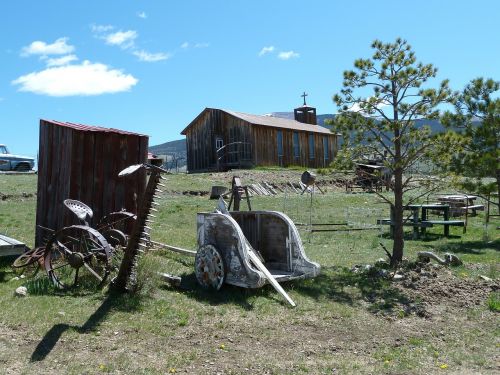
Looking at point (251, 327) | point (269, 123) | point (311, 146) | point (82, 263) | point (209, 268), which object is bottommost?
point (251, 327)

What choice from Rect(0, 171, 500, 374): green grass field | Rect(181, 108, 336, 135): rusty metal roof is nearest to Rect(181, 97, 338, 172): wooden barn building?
Rect(181, 108, 336, 135): rusty metal roof

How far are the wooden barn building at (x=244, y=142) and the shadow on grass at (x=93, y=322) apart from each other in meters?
29.9

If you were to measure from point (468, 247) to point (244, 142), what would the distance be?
25.6 meters

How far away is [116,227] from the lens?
9766 millimetres

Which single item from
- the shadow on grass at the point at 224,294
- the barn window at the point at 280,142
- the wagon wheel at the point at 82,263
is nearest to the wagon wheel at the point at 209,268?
the shadow on grass at the point at 224,294

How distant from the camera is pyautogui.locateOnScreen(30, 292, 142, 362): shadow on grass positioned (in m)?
5.49

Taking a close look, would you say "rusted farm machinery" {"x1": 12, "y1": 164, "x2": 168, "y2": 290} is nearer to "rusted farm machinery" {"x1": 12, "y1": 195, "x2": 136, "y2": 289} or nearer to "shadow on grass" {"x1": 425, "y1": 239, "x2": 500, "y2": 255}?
"rusted farm machinery" {"x1": 12, "y1": 195, "x2": 136, "y2": 289}

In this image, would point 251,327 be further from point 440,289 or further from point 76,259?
point 440,289

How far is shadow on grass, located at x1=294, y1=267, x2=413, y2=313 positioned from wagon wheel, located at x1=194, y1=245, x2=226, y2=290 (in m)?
1.21

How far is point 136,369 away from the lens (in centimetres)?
519

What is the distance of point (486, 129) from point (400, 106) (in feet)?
9.79

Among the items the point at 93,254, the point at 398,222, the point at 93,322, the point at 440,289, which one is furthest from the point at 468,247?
the point at 93,322

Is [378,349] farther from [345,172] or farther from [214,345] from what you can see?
[345,172]

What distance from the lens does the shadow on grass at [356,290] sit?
787 centimetres
